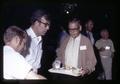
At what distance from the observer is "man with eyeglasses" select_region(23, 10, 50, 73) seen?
13.8 feet

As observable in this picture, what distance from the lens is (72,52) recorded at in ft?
14.0

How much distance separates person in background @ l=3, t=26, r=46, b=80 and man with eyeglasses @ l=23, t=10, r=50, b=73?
0.20ft

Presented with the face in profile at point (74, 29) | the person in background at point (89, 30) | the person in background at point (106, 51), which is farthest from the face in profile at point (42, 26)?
the person in background at point (106, 51)

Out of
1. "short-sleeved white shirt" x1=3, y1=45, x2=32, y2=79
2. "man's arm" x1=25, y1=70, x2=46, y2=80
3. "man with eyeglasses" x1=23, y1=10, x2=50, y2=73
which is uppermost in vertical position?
"man with eyeglasses" x1=23, y1=10, x2=50, y2=73

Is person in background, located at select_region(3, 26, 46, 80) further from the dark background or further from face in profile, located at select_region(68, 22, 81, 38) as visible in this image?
face in profile, located at select_region(68, 22, 81, 38)

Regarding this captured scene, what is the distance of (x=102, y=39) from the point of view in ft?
14.0

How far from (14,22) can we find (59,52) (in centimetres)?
66

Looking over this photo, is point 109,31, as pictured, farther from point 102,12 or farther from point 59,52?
point 59,52

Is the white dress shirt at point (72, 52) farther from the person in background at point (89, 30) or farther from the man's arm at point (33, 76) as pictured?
the man's arm at point (33, 76)

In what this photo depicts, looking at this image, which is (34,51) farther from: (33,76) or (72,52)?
(72,52)

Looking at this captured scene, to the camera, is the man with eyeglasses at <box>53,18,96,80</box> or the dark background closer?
→ the dark background

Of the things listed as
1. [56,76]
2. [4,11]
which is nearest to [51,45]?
[56,76]

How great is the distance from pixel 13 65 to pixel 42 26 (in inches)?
23.4

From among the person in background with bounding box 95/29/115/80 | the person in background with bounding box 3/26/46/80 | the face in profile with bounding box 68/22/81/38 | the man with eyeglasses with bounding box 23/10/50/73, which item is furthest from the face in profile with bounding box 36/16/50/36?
the person in background with bounding box 95/29/115/80
